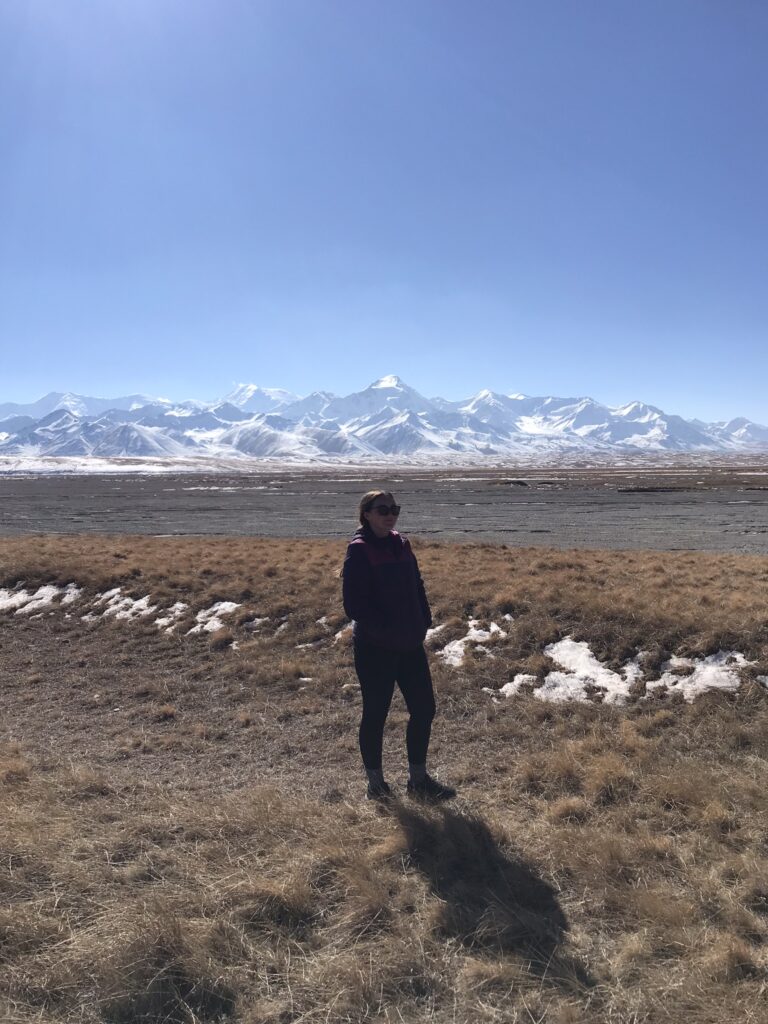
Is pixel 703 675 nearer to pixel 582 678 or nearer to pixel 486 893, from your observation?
pixel 582 678

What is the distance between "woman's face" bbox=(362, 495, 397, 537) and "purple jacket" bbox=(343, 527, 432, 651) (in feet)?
0.31

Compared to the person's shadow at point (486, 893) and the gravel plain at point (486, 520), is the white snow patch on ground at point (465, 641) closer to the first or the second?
the person's shadow at point (486, 893)

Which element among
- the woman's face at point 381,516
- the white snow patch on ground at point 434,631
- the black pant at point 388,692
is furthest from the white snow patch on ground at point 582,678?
the woman's face at point 381,516

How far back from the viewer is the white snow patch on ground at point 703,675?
7.23m

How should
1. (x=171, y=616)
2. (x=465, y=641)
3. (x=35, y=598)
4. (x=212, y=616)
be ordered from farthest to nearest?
(x=35, y=598) → (x=171, y=616) → (x=212, y=616) → (x=465, y=641)

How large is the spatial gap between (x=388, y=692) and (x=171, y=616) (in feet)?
24.1

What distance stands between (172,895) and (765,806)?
14.2 ft

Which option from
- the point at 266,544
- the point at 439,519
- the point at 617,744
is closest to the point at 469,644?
the point at 617,744

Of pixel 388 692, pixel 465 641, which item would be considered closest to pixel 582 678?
pixel 465 641

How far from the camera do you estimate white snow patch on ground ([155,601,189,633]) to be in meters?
11.0

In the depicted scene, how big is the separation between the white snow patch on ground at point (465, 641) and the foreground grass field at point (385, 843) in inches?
8.0

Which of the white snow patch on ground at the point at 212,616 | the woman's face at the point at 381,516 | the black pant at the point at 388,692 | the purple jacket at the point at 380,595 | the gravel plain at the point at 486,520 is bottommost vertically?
the gravel plain at the point at 486,520

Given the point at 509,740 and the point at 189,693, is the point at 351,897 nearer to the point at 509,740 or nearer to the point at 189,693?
the point at 509,740

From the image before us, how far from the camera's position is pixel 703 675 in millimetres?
7516
